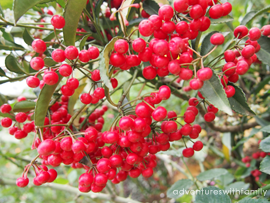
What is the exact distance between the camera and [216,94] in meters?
0.41

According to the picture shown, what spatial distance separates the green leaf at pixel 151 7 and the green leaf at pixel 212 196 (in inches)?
23.9

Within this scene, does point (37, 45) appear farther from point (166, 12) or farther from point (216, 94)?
point (216, 94)

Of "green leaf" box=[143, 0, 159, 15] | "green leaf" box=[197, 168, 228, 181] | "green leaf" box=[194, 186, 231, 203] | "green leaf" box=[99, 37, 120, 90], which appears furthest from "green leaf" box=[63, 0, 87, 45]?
"green leaf" box=[197, 168, 228, 181]

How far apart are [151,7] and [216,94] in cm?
35

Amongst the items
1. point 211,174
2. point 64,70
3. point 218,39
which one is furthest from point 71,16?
point 211,174

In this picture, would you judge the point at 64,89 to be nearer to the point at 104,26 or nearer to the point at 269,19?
→ the point at 104,26

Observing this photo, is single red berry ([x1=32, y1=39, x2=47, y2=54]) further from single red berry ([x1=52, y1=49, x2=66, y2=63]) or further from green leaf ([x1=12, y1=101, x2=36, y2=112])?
green leaf ([x1=12, y1=101, x2=36, y2=112])

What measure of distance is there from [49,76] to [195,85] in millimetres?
322

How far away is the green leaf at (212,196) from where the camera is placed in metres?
0.60

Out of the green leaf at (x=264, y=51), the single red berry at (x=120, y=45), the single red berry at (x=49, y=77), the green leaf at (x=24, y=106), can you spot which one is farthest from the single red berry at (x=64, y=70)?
the green leaf at (x=264, y=51)

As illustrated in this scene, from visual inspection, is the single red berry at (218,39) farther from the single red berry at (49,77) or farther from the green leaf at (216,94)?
the single red berry at (49,77)

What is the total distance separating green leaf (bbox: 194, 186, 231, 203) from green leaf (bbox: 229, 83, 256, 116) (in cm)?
31

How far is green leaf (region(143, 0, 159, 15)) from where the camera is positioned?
1.91 feet

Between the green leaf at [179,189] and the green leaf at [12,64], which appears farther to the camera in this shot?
the green leaf at [179,189]
